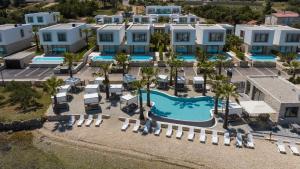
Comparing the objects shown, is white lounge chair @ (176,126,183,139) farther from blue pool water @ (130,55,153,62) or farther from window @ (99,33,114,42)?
window @ (99,33,114,42)

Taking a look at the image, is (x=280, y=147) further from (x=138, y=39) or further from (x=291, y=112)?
(x=138, y=39)

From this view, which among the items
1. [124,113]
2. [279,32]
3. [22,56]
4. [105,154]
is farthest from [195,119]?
[22,56]

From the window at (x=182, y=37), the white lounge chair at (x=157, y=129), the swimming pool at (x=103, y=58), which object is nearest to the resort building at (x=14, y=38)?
the swimming pool at (x=103, y=58)

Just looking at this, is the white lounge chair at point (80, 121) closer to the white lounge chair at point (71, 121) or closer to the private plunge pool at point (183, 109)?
the white lounge chair at point (71, 121)

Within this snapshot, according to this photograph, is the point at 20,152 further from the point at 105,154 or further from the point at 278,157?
the point at 278,157

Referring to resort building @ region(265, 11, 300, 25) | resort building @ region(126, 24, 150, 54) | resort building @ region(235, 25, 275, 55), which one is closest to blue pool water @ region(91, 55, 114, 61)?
resort building @ region(126, 24, 150, 54)
